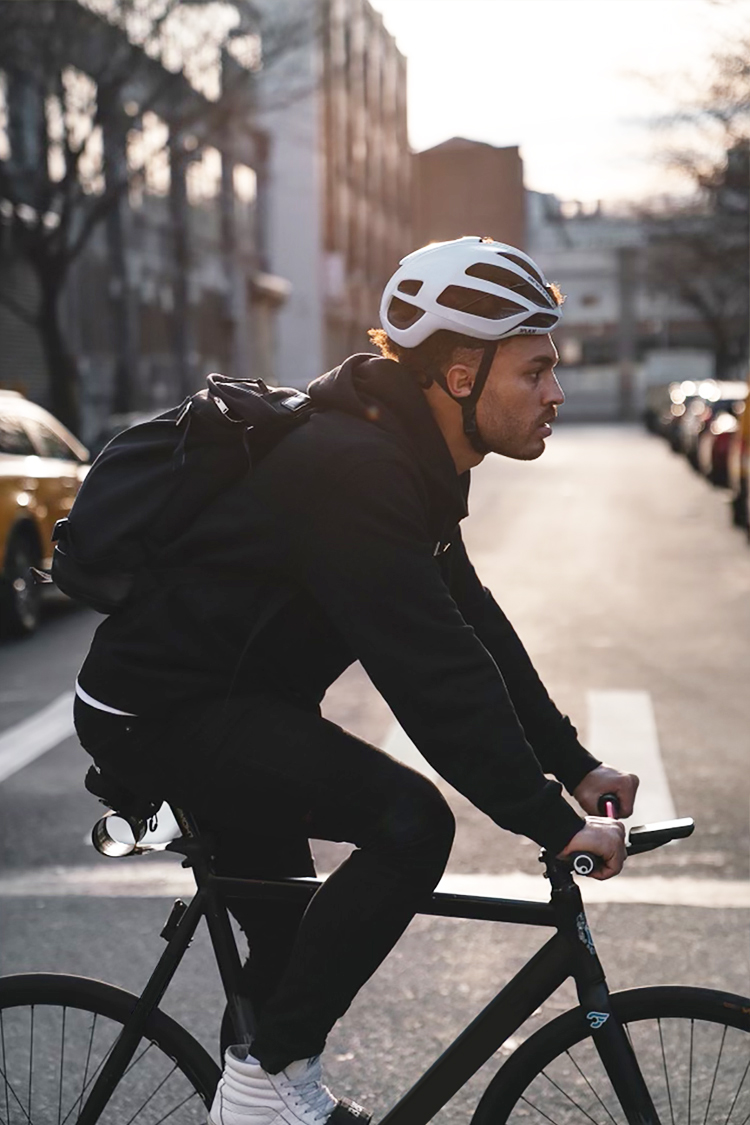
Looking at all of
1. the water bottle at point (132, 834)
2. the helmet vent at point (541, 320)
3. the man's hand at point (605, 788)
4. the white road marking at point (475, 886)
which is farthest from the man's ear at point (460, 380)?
the white road marking at point (475, 886)

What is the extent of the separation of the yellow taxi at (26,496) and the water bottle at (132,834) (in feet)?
30.2

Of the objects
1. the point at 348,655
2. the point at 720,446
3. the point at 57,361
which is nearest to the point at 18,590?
the point at 348,655

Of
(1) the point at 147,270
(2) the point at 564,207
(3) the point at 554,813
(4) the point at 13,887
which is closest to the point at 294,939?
(3) the point at 554,813

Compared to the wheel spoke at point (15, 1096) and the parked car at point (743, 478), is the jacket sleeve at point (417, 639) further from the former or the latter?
the parked car at point (743, 478)

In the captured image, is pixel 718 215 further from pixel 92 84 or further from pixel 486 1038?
pixel 486 1038

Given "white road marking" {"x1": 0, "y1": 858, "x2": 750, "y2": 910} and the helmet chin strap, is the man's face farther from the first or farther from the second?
"white road marking" {"x1": 0, "y1": 858, "x2": 750, "y2": 910}

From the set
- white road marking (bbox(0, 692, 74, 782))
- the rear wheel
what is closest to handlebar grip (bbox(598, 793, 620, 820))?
white road marking (bbox(0, 692, 74, 782))

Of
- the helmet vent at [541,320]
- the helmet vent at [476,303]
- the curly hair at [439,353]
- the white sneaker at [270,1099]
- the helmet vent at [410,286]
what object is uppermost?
the helmet vent at [410,286]

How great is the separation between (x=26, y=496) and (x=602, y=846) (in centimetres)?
1033

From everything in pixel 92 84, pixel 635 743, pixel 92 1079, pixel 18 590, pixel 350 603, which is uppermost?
pixel 92 84

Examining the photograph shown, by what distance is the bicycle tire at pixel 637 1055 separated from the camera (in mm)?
2596

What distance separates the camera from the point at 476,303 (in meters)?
2.62

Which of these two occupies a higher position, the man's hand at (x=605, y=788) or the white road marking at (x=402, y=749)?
the man's hand at (x=605, y=788)

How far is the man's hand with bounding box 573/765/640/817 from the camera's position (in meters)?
2.85
